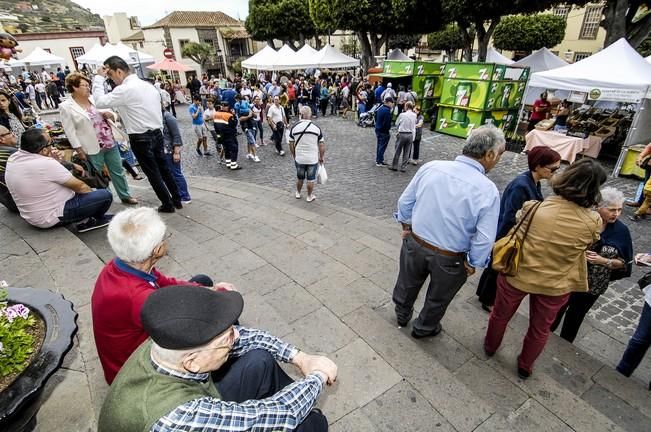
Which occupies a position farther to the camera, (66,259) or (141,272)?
(66,259)

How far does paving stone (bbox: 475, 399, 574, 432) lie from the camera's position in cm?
210

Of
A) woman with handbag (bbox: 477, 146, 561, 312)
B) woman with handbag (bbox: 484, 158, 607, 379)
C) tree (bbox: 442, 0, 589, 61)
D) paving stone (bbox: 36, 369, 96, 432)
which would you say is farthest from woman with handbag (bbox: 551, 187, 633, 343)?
tree (bbox: 442, 0, 589, 61)

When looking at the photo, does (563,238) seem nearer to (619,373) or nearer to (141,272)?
(619,373)

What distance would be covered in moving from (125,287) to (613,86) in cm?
1062

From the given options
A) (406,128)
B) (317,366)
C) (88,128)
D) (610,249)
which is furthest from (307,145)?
(317,366)

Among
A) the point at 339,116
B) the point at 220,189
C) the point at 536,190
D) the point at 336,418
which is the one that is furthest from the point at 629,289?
the point at 339,116

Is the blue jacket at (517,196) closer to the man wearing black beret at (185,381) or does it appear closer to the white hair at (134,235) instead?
the man wearing black beret at (185,381)

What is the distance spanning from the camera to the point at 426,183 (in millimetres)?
2459

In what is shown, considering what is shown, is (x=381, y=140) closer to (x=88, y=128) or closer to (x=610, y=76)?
(x=610, y=76)

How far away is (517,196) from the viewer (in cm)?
296

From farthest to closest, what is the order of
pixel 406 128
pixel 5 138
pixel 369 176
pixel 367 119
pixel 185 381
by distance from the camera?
pixel 367 119 < pixel 369 176 < pixel 406 128 < pixel 5 138 < pixel 185 381

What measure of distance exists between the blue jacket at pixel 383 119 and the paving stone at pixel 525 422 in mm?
7080

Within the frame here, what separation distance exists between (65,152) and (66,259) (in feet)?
10.1

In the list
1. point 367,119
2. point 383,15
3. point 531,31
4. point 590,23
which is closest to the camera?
point 367,119
